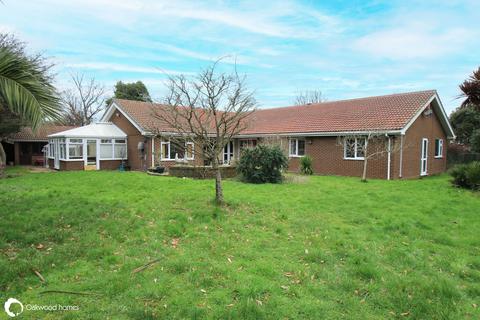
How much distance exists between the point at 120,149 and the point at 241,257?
20034 mm

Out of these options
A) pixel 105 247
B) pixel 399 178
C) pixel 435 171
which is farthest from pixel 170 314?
pixel 435 171

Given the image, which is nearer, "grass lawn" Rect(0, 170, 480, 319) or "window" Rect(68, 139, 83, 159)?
"grass lawn" Rect(0, 170, 480, 319)

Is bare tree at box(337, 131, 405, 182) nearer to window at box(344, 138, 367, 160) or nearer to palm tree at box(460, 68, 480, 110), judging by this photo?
window at box(344, 138, 367, 160)

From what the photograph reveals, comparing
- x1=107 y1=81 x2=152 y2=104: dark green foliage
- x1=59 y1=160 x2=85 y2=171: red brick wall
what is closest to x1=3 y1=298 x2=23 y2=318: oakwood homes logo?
x1=59 y1=160 x2=85 y2=171: red brick wall

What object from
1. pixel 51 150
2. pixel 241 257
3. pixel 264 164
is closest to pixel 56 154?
pixel 51 150

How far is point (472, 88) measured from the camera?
35.7 ft

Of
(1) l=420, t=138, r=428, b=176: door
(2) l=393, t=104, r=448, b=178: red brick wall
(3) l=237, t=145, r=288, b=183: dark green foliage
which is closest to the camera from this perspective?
(3) l=237, t=145, r=288, b=183: dark green foliage

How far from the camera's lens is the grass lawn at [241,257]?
374 cm

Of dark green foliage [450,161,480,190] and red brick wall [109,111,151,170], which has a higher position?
red brick wall [109,111,151,170]

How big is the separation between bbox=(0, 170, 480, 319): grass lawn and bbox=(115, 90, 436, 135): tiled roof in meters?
8.65

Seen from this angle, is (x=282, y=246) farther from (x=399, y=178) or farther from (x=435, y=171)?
(x=435, y=171)

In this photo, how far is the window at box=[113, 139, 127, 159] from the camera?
22848mm

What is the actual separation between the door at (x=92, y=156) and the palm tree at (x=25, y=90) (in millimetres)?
17354

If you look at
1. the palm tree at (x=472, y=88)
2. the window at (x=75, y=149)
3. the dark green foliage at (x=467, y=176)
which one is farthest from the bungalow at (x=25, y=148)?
the palm tree at (x=472, y=88)
